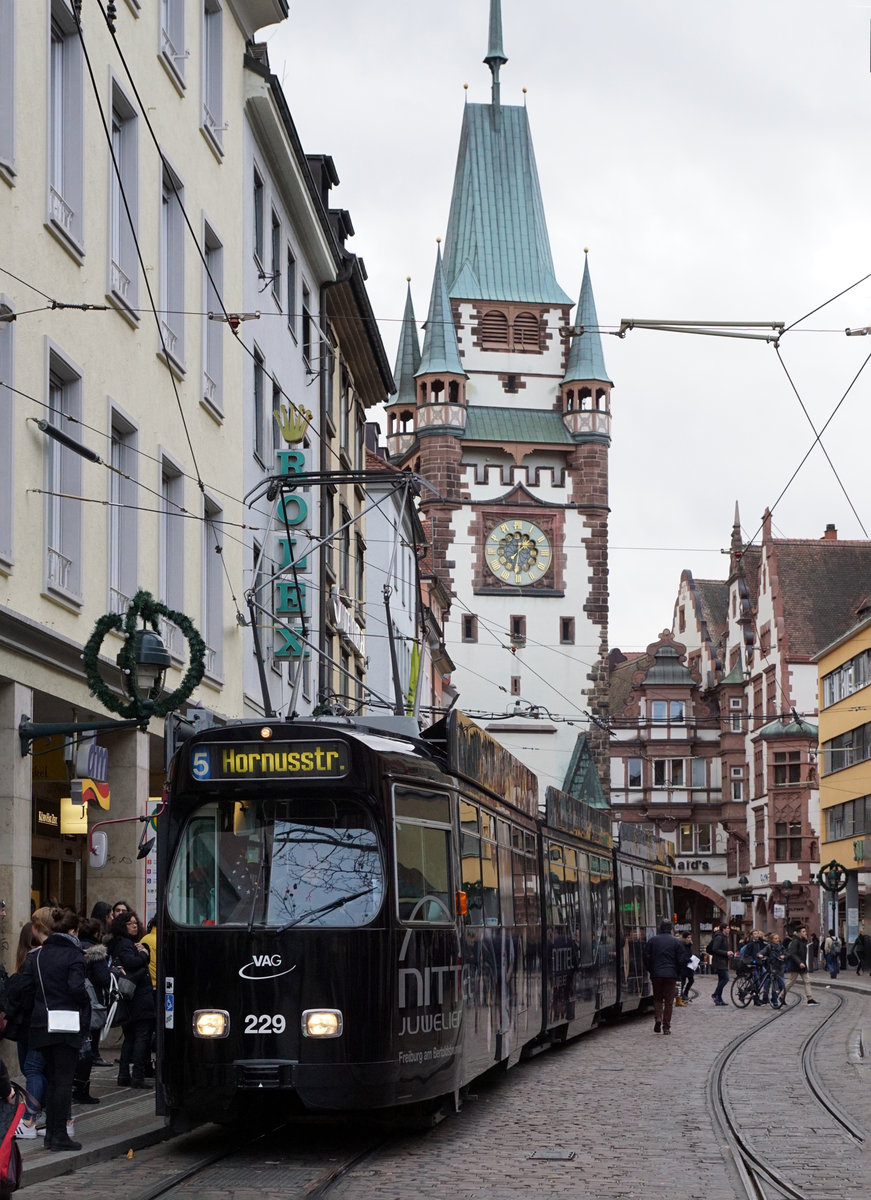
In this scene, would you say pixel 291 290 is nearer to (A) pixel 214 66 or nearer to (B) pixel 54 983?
(A) pixel 214 66

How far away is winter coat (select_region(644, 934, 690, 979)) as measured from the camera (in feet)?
77.5

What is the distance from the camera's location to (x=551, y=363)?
82.6 metres

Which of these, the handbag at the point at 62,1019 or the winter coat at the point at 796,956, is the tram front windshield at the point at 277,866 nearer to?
the handbag at the point at 62,1019

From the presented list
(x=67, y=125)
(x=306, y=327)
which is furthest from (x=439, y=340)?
(x=67, y=125)

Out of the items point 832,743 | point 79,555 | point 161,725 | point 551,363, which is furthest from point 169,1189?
point 551,363

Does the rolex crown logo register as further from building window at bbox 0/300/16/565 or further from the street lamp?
building window at bbox 0/300/16/565

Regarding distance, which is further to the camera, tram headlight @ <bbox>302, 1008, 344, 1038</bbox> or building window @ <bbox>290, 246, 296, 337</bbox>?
building window @ <bbox>290, 246, 296, 337</bbox>

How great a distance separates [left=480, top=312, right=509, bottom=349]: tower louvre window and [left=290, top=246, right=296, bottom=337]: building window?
50.0m

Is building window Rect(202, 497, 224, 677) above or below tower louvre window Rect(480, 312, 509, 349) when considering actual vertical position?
below

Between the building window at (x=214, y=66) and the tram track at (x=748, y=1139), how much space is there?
14.1 metres

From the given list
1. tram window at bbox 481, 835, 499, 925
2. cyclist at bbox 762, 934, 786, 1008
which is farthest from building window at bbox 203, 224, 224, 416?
cyclist at bbox 762, 934, 786, 1008

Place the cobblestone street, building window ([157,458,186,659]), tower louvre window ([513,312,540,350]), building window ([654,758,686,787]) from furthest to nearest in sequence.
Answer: building window ([654,758,686,787]), tower louvre window ([513,312,540,350]), building window ([157,458,186,659]), the cobblestone street

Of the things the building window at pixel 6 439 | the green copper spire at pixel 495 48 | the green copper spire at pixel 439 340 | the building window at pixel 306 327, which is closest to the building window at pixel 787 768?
the green copper spire at pixel 439 340

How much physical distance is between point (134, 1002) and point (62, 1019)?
13.2ft
